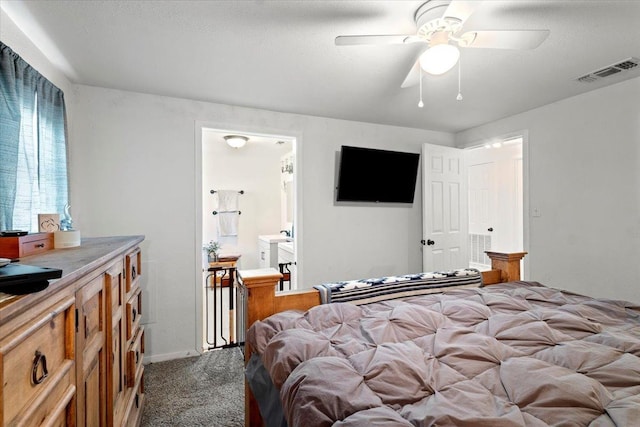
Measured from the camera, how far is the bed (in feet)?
2.59

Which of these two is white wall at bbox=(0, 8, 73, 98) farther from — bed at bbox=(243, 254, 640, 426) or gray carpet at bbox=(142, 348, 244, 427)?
gray carpet at bbox=(142, 348, 244, 427)

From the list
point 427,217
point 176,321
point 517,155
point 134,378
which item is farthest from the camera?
point 517,155

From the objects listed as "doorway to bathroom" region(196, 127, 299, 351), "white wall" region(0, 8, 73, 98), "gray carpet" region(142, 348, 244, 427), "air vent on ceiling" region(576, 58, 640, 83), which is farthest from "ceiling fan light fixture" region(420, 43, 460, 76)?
"doorway to bathroom" region(196, 127, 299, 351)

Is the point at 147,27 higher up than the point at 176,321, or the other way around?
the point at 147,27

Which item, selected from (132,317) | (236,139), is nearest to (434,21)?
(132,317)

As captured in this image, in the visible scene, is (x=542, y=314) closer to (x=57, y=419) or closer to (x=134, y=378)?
(x=57, y=419)

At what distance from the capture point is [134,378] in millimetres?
1675

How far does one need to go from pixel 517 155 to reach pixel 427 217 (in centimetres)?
230

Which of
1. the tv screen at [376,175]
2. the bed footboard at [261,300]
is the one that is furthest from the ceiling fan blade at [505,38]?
the tv screen at [376,175]

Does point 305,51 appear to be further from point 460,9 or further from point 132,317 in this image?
point 132,317

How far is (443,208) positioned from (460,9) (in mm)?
2766

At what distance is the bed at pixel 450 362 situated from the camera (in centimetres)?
79

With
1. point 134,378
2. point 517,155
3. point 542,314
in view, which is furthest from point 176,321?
point 517,155

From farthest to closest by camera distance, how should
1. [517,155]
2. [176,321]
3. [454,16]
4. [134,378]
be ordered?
[517,155], [176,321], [134,378], [454,16]
